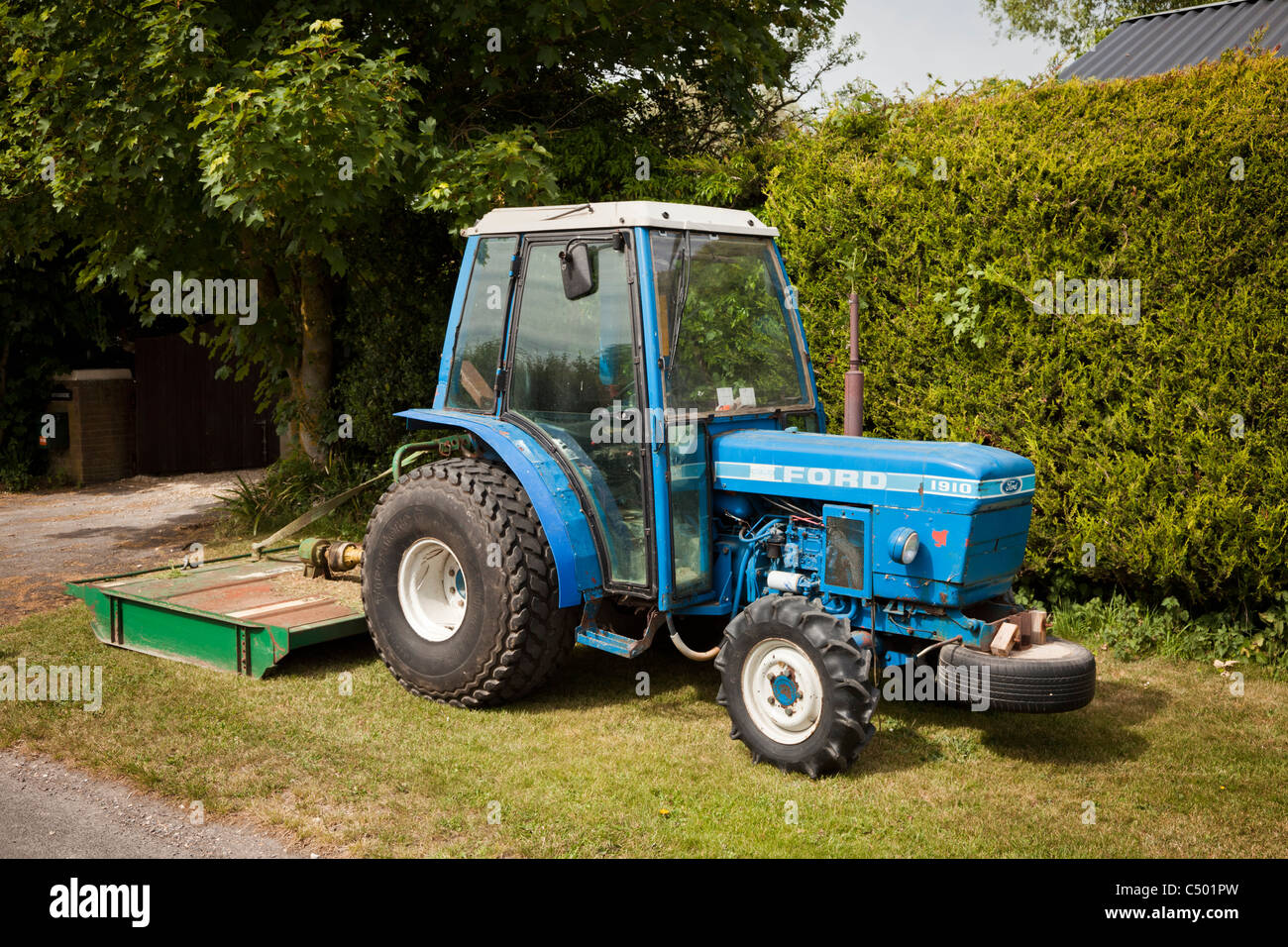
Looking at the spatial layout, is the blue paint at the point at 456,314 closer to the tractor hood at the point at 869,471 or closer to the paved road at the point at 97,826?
the tractor hood at the point at 869,471

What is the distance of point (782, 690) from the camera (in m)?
4.70

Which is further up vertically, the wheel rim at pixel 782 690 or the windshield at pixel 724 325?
the windshield at pixel 724 325

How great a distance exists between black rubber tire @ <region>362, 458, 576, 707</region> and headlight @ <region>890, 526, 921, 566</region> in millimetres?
1629

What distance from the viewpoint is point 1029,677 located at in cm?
442

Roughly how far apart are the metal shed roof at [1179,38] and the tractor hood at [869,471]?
22.9 feet

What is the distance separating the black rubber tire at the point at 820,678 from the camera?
174 inches

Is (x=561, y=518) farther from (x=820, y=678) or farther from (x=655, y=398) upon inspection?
(x=820, y=678)

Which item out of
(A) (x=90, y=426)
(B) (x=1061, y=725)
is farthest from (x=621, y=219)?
(A) (x=90, y=426)

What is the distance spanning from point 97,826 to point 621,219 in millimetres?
3370

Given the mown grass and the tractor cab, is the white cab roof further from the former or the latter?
the mown grass

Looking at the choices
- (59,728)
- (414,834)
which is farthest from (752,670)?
(59,728)

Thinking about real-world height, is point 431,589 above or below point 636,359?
below

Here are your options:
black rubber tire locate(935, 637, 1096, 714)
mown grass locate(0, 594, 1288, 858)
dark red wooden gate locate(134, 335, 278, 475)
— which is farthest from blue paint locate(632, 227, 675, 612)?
dark red wooden gate locate(134, 335, 278, 475)

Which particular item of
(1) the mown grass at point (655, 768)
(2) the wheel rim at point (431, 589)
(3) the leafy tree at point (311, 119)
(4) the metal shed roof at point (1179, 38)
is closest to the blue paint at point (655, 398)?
(1) the mown grass at point (655, 768)
